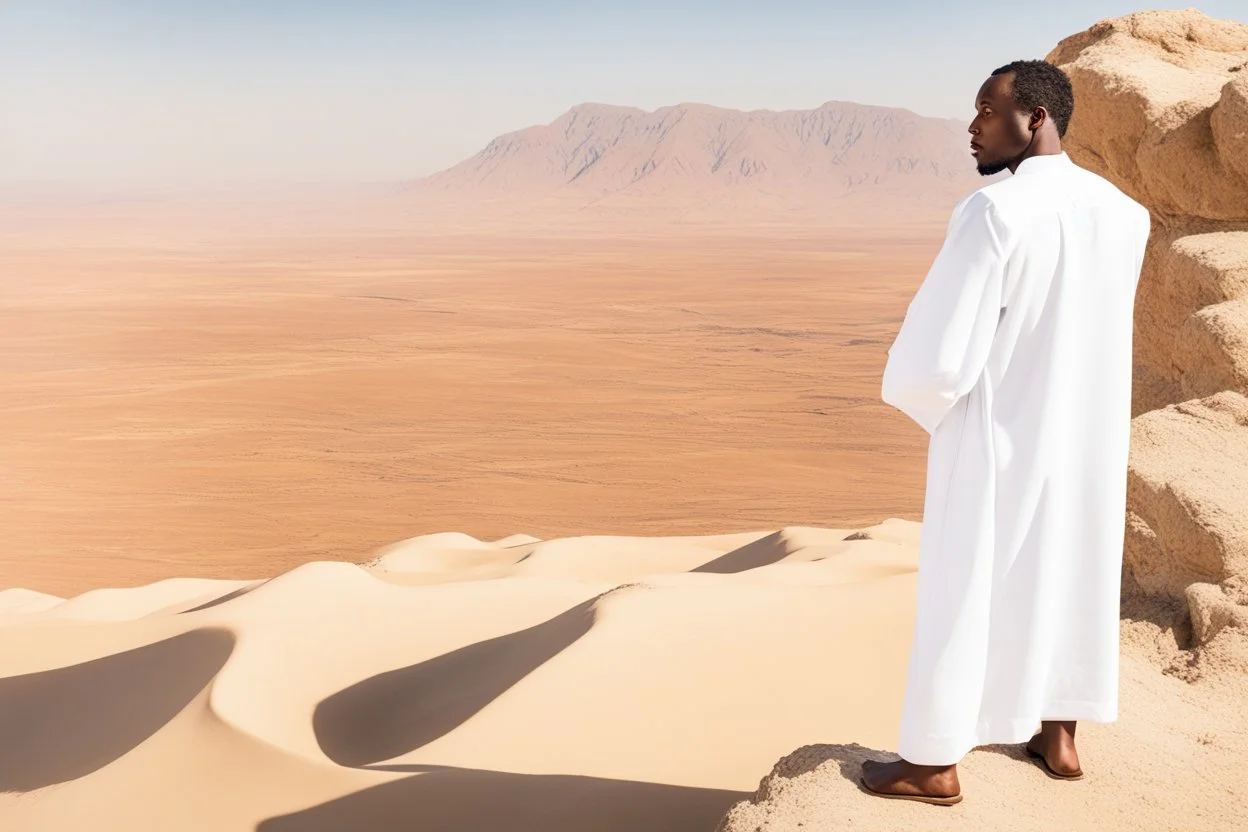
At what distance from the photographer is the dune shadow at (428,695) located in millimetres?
3973

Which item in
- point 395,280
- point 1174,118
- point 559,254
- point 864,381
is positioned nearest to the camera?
point 1174,118

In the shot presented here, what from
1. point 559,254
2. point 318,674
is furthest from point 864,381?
point 559,254

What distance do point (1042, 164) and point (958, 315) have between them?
1.49ft

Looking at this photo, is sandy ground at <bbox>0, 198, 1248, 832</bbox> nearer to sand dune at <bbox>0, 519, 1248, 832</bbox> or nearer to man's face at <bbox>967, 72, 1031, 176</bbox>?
sand dune at <bbox>0, 519, 1248, 832</bbox>

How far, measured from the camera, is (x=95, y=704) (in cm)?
471

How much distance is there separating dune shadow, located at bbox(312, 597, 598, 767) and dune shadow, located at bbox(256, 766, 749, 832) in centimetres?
50

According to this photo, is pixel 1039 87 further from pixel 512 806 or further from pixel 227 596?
pixel 227 596

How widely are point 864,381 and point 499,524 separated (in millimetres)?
11077

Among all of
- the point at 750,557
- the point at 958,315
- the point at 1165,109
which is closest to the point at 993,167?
the point at 958,315

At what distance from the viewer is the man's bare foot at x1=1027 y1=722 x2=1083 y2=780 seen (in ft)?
8.78

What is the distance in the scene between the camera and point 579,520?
1193 centimetres

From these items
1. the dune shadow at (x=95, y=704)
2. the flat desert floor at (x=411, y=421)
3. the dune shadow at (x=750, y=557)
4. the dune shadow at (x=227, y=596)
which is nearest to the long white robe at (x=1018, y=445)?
the dune shadow at (x=95, y=704)

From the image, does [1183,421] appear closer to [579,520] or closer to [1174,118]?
[1174,118]

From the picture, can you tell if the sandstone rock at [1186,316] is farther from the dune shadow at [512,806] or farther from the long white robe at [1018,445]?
the dune shadow at [512,806]
